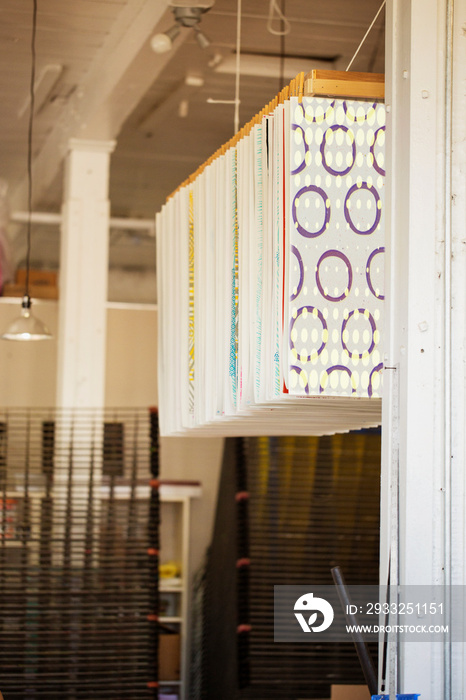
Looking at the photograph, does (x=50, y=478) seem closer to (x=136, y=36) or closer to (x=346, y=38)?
(x=136, y=36)

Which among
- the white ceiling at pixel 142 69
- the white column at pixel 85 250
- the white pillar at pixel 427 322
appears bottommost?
the white pillar at pixel 427 322

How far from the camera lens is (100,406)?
6578 millimetres

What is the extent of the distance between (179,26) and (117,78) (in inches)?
39.9

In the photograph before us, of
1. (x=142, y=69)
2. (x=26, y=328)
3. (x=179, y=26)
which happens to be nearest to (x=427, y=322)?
(x=179, y=26)

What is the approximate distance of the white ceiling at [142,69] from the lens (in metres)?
5.59

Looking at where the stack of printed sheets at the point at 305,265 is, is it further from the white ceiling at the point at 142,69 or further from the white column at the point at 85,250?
the white column at the point at 85,250

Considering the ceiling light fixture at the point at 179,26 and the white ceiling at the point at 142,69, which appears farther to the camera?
the white ceiling at the point at 142,69

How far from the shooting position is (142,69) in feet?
18.5

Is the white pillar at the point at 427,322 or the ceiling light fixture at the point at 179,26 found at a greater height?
the ceiling light fixture at the point at 179,26

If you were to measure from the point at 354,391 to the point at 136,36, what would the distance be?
3983 millimetres

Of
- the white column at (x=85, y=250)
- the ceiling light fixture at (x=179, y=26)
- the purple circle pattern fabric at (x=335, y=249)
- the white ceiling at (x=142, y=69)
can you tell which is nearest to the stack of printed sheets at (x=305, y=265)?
the purple circle pattern fabric at (x=335, y=249)

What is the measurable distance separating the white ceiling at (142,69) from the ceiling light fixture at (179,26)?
0.09 meters

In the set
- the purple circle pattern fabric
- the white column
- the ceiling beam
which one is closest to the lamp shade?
the white column

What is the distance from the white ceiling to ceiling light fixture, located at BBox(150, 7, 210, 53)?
9cm
